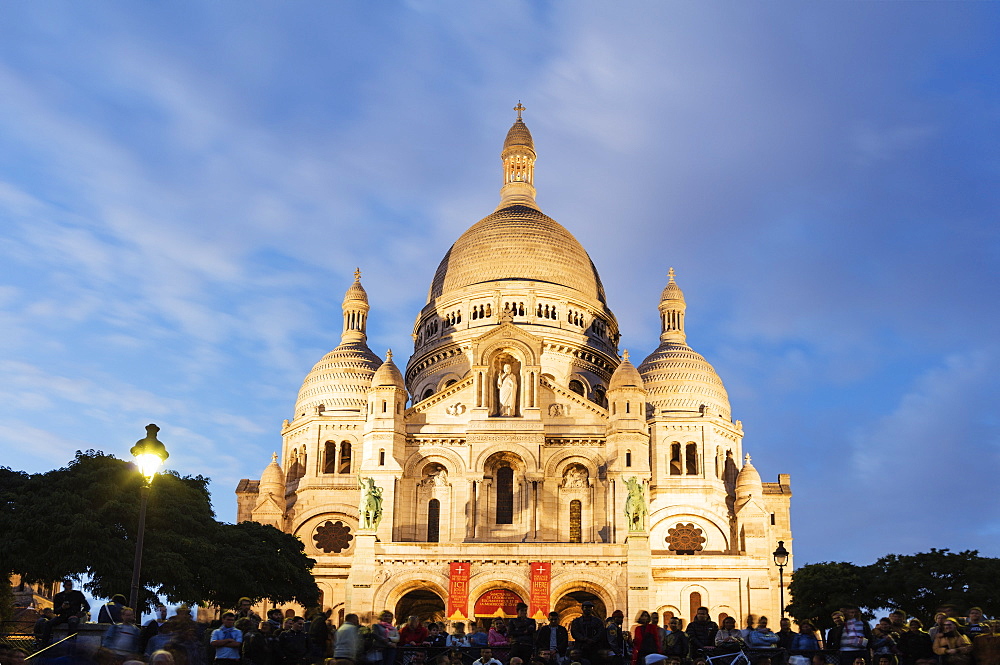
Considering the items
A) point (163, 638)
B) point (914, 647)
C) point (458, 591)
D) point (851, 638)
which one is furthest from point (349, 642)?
point (458, 591)

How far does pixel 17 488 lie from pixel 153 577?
24.0ft

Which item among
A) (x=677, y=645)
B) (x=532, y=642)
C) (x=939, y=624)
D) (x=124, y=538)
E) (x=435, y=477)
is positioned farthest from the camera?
(x=435, y=477)

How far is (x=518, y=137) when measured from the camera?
95.5 m

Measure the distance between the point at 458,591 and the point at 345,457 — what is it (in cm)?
2422

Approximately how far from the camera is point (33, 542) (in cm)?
4550

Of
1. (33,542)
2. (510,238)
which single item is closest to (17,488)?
(33,542)

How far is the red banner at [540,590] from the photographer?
57.5 meters

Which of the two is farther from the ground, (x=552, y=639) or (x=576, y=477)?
(x=576, y=477)

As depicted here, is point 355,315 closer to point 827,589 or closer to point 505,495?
point 505,495

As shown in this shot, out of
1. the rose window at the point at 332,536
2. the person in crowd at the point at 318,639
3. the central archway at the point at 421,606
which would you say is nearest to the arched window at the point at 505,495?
the central archway at the point at 421,606

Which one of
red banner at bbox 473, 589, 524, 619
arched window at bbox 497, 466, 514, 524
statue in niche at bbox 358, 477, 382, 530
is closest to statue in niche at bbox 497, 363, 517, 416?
arched window at bbox 497, 466, 514, 524

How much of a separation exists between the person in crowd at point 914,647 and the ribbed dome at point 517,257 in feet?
194

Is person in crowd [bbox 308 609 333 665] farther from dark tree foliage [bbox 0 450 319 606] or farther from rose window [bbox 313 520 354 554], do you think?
rose window [bbox 313 520 354 554]

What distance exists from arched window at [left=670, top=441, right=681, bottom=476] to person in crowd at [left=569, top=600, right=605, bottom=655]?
52241 millimetres
